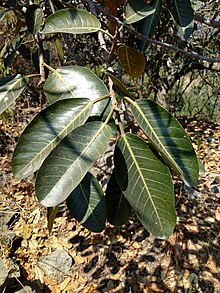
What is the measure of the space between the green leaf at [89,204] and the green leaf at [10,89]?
190mm

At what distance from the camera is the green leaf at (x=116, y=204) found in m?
0.59

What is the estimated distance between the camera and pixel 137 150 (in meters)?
0.50

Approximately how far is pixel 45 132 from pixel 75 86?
136 mm

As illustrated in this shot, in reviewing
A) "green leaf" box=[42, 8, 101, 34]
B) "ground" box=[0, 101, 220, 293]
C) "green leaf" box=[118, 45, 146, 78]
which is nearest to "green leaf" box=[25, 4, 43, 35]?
"green leaf" box=[42, 8, 101, 34]

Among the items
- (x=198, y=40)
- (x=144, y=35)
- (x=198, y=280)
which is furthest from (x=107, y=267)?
(x=198, y=40)

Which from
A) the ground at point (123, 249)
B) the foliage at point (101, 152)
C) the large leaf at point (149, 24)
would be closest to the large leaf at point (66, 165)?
the foliage at point (101, 152)

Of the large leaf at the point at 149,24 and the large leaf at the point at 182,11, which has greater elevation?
the large leaf at the point at 182,11

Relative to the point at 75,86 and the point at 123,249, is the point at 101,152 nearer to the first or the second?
the point at 75,86

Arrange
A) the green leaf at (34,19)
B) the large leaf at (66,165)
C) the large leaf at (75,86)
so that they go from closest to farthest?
1. the large leaf at (66,165)
2. the large leaf at (75,86)
3. the green leaf at (34,19)

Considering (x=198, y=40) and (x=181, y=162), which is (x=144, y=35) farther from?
(x=198, y=40)

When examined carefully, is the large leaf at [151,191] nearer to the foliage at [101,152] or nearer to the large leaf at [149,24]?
the foliage at [101,152]

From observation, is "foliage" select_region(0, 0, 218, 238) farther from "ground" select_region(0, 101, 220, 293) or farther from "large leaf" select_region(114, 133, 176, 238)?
"ground" select_region(0, 101, 220, 293)

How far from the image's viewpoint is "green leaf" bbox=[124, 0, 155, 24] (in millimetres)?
620

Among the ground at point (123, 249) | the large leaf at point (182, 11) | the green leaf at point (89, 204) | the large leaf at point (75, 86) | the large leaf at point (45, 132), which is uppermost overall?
the large leaf at point (182, 11)
